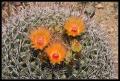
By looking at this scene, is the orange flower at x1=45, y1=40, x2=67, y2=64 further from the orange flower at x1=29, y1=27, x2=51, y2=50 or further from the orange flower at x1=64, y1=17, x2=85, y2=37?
the orange flower at x1=64, y1=17, x2=85, y2=37

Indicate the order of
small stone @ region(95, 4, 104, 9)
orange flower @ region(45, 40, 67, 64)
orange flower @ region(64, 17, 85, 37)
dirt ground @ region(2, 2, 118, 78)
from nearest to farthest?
orange flower @ region(45, 40, 67, 64), orange flower @ region(64, 17, 85, 37), dirt ground @ region(2, 2, 118, 78), small stone @ region(95, 4, 104, 9)

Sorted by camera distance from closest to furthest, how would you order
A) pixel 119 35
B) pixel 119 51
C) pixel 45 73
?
pixel 45 73 < pixel 119 51 < pixel 119 35

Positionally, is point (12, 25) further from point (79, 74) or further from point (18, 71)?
point (79, 74)

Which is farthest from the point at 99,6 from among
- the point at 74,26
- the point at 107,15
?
the point at 74,26

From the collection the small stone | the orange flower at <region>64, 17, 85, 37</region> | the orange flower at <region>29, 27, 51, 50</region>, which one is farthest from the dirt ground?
the orange flower at <region>29, 27, 51, 50</region>

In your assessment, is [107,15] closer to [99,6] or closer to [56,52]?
[99,6]

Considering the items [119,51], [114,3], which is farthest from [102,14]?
[119,51]

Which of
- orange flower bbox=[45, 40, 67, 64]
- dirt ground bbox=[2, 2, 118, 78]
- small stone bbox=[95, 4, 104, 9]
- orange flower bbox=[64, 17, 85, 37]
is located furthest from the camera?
small stone bbox=[95, 4, 104, 9]
